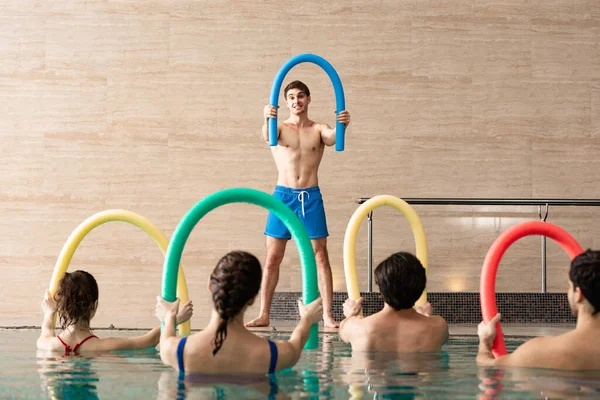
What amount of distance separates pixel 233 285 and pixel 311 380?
82cm

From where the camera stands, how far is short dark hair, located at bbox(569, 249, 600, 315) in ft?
13.8

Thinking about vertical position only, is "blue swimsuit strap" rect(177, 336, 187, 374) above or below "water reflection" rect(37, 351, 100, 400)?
above

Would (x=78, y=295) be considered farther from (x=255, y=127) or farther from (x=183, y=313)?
(x=255, y=127)

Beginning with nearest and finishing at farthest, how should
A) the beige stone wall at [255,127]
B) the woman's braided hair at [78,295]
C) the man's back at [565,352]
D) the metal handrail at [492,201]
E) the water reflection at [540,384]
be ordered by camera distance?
the water reflection at [540,384] < the man's back at [565,352] < the woman's braided hair at [78,295] < the metal handrail at [492,201] < the beige stone wall at [255,127]

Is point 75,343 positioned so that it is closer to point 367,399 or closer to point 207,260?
point 367,399

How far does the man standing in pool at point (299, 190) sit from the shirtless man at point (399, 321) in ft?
8.01

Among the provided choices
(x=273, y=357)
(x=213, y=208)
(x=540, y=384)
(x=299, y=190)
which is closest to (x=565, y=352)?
(x=540, y=384)

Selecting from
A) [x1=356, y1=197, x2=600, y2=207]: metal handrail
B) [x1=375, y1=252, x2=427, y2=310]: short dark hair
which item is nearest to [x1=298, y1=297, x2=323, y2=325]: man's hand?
[x1=375, y1=252, x2=427, y2=310]: short dark hair

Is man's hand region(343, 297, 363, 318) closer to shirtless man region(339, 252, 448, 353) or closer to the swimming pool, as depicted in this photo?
shirtless man region(339, 252, 448, 353)

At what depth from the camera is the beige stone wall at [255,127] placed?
38.2ft

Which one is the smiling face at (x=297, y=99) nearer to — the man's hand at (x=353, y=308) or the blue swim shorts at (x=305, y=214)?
the blue swim shorts at (x=305, y=214)

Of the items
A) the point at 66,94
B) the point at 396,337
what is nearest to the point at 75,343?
the point at 396,337

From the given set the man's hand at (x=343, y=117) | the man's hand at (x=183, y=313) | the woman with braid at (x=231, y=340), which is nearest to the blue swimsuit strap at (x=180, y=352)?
the woman with braid at (x=231, y=340)

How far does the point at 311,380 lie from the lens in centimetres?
465
